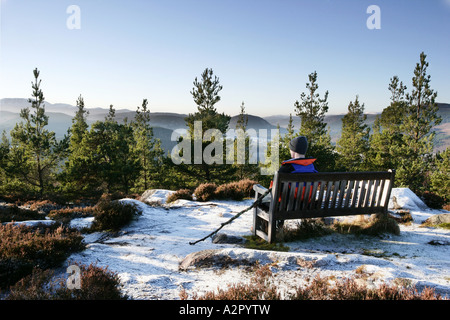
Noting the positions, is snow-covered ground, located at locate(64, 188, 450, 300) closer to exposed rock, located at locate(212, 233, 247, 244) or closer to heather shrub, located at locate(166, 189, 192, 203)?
exposed rock, located at locate(212, 233, 247, 244)

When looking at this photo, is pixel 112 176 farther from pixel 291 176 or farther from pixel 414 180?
pixel 414 180

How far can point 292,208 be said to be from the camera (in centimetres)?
472

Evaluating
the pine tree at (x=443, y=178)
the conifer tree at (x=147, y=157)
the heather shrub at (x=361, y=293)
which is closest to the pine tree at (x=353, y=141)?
the pine tree at (x=443, y=178)

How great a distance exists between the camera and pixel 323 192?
4660mm

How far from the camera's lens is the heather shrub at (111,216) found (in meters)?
6.61

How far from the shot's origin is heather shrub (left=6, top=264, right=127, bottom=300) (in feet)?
8.01

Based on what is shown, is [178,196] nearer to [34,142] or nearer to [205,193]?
[205,193]

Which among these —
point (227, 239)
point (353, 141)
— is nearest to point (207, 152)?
point (227, 239)

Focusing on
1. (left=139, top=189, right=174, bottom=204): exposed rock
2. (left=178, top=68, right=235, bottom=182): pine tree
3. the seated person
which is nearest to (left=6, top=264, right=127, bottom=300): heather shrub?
the seated person

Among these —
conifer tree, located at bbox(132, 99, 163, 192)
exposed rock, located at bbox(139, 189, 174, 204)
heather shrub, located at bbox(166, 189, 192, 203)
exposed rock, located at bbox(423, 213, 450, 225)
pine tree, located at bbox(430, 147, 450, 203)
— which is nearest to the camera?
exposed rock, located at bbox(423, 213, 450, 225)

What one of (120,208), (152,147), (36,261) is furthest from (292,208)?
(152,147)

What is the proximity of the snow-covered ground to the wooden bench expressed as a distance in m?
0.54

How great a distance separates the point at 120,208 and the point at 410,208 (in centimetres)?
884

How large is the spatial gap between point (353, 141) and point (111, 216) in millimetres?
43553
